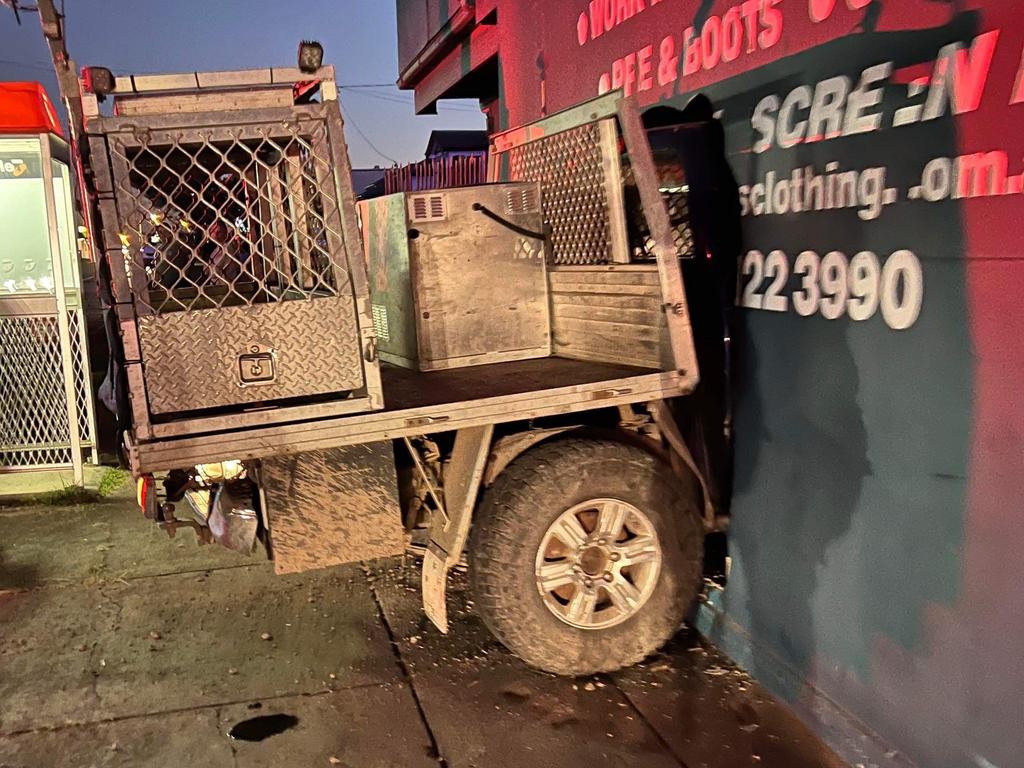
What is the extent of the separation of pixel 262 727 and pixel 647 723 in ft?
5.48

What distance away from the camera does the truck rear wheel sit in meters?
3.89

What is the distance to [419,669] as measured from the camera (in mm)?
4215

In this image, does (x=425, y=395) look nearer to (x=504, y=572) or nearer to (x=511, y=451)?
(x=511, y=451)

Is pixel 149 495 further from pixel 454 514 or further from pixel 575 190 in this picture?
pixel 575 190

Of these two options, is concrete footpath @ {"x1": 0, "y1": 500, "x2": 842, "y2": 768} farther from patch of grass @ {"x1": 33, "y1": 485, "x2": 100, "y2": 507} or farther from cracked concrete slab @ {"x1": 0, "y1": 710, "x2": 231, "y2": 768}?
patch of grass @ {"x1": 33, "y1": 485, "x2": 100, "y2": 507}

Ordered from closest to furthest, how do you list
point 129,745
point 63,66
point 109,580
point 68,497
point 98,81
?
point 98,81 → point 63,66 → point 129,745 → point 109,580 → point 68,497

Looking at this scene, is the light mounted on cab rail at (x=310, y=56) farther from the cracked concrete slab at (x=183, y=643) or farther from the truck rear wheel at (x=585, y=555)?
the cracked concrete slab at (x=183, y=643)

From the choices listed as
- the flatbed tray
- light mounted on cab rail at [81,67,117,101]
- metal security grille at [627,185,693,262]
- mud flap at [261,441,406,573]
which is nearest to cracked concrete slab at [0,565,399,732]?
mud flap at [261,441,406,573]

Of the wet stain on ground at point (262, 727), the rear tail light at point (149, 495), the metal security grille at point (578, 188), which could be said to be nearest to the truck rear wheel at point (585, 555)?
the wet stain on ground at point (262, 727)

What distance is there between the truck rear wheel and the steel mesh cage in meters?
1.08

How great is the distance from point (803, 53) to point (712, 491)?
6.63 feet

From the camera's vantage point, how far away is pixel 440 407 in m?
3.51

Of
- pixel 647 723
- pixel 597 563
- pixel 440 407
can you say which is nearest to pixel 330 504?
pixel 440 407

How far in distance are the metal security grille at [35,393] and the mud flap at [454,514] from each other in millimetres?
4651
